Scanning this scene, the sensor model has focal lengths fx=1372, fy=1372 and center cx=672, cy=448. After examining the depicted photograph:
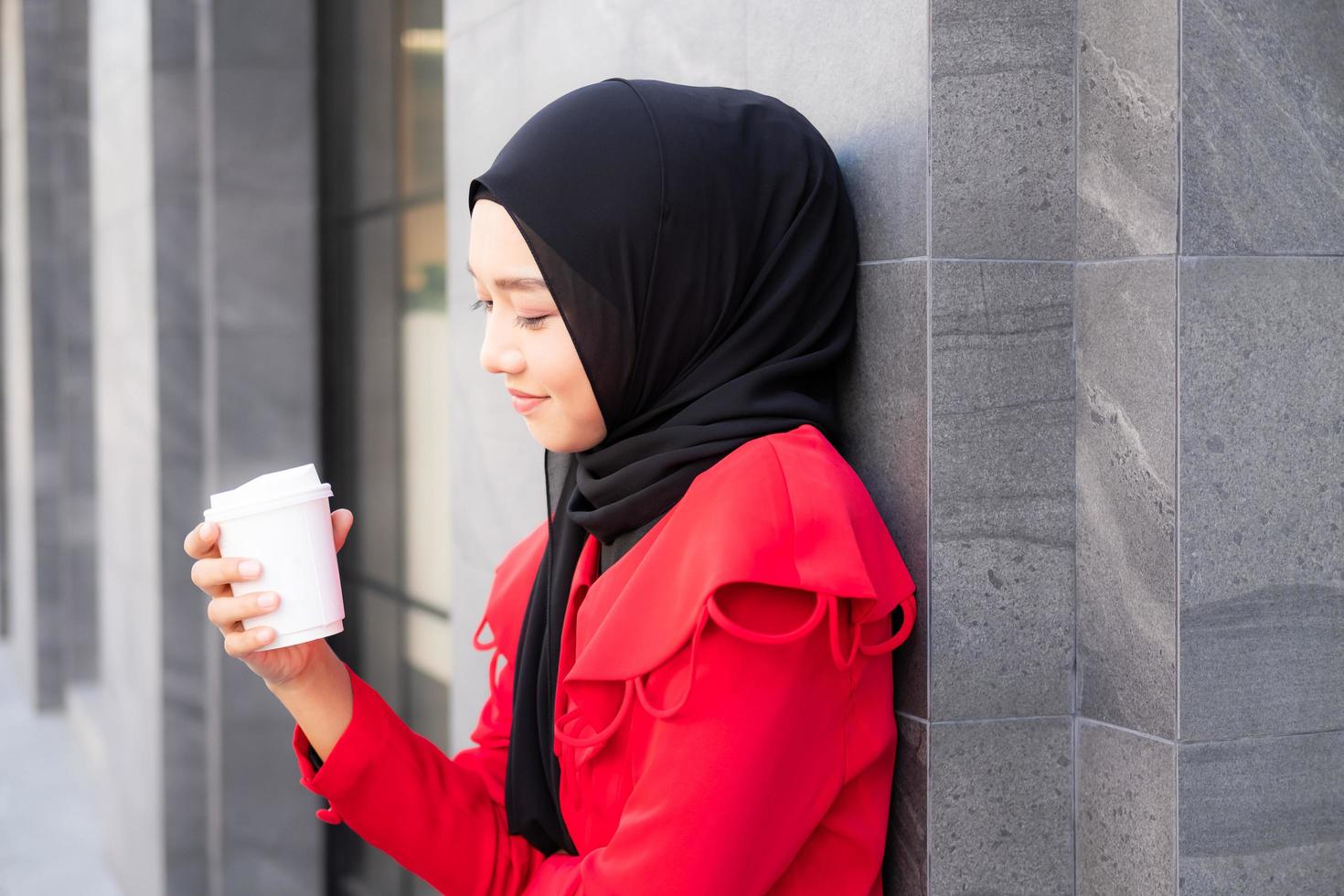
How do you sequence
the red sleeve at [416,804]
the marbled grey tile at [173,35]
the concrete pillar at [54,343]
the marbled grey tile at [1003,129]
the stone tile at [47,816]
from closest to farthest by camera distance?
the marbled grey tile at [1003,129], the red sleeve at [416,804], the marbled grey tile at [173,35], the stone tile at [47,816], the concrete pillar at [54,343]

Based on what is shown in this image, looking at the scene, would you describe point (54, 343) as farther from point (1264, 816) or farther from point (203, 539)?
point (1264, 816)

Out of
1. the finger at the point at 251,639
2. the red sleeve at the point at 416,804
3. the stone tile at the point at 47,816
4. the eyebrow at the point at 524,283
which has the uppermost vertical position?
the eyebrow at the point at 524,283

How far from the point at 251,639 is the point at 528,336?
457 millimetres

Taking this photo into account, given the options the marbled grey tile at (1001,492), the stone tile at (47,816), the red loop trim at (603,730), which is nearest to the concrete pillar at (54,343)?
the stone tile at (47,816)

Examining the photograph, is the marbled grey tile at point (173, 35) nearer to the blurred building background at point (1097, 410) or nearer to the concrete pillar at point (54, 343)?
the blurred building background at point (1097, 410)

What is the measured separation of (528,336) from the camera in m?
1.55

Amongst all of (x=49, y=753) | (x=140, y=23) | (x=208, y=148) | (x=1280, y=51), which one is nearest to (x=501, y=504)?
(x=1280, y=51)

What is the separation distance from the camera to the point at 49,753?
27.5 feet

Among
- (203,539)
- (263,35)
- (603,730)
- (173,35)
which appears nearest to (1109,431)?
(603,730)

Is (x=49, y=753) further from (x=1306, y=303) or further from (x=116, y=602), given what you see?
(x=1306, y=303)

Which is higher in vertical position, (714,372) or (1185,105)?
(1185,105)

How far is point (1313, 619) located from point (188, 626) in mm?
4465

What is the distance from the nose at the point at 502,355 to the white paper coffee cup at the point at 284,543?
235 millimetres

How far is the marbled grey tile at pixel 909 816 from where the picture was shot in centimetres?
162
